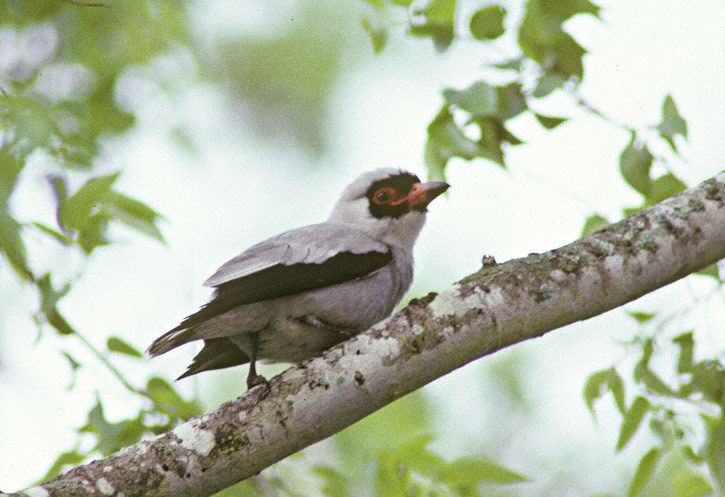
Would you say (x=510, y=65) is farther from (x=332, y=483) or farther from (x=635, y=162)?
(x=332, y=483)

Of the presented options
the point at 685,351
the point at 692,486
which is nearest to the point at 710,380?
the point at 685,351

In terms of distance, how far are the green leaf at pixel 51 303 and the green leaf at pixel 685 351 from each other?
8.92ft

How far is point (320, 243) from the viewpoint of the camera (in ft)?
14.2

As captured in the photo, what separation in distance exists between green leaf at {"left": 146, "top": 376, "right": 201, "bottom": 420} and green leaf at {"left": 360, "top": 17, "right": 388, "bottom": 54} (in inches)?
75.1

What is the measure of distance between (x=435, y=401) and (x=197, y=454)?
6412 mm

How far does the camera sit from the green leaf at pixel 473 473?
3920 millimetres

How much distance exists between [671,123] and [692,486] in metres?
1.77

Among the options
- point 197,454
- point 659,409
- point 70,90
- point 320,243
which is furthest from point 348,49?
point 197,454

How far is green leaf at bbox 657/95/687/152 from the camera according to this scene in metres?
3.91

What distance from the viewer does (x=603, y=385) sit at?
4.10 meters

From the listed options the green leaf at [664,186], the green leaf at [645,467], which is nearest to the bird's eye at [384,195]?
the green leaf at [664,186]

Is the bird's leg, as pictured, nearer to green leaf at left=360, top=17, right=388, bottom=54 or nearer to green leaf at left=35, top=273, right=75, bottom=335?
green leaf at left=35, top=273, right=75, bottom=335

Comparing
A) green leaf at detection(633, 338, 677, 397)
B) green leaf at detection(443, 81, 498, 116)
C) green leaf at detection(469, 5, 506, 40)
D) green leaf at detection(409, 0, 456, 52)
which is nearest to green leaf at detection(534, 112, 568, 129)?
green leaf at detection(443, 81, 498, 116)

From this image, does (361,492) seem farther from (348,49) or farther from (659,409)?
(348,49)
